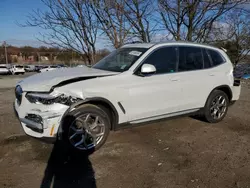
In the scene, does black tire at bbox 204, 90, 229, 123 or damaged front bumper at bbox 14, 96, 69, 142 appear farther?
black tire at bbox 204, 90, 229, 123

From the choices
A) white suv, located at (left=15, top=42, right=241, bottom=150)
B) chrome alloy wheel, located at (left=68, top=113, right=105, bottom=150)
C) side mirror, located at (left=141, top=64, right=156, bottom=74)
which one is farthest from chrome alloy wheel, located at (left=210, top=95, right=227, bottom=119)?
chrome alloy wheel, located at (left=68, top=113, right=105, bottom=150)

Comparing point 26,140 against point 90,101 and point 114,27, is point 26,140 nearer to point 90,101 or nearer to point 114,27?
point 90,101

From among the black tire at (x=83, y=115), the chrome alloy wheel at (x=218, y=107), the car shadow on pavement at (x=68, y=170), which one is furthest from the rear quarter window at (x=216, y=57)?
the car shadow on pavement at (x=68, y=170)

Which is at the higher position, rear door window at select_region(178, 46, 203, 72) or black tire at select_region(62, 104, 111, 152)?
rear door window at select_region(178, 46, 203, 72)

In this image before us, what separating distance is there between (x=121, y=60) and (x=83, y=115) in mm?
1407

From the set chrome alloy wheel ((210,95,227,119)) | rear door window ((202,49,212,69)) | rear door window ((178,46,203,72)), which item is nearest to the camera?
rear door window ((178,46,203,72))

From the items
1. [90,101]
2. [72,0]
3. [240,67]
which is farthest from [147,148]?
[240,67]

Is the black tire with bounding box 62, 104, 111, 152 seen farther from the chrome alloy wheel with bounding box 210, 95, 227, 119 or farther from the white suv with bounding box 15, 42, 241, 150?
the chrome alloy wheel with bounding box 210, 95, 227, 119

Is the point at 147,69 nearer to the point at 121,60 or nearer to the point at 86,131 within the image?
the point at 121,60

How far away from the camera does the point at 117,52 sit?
4.76 meters

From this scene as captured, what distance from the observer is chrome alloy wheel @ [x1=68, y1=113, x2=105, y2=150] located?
137 inches

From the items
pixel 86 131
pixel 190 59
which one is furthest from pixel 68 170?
pixel 190 59

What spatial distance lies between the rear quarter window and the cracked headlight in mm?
3200

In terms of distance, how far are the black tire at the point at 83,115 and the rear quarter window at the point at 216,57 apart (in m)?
2.76
